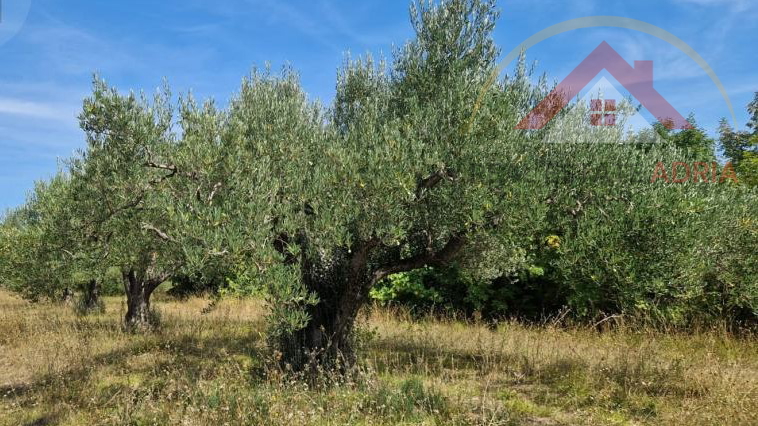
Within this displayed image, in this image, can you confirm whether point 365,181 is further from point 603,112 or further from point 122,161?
point 603,112

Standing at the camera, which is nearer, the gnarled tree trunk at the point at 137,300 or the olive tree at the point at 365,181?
the olive tree at the point at 365,181

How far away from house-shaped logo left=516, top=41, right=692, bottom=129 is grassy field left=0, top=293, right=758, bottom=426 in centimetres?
501

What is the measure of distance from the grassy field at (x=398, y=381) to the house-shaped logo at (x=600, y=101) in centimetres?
501

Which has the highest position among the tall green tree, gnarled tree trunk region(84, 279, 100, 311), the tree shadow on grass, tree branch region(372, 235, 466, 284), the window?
the tall green tree

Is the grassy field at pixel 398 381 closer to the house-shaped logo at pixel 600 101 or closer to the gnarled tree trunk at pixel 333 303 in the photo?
the gnarled tree trunk at pixel 333 303

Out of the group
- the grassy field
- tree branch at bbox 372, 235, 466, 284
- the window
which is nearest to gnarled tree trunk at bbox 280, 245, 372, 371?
tree branch at bbox 372, 235, 466, 284

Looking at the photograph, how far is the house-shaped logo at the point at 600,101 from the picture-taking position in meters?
9.30

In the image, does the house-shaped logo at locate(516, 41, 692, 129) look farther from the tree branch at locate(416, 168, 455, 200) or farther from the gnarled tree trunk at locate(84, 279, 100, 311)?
the gnarled tree trunk at locate(84, 279, 100, 311)

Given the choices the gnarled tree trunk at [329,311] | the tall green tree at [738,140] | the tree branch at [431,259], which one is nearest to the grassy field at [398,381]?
the gnarled tree trunk at [329,311]

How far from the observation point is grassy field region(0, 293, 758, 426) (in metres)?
→ 8.10

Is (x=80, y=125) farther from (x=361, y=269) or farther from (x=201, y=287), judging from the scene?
(x=201, y=287)

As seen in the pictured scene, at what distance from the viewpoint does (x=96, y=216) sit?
362 inches

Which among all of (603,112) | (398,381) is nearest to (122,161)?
(398,381)

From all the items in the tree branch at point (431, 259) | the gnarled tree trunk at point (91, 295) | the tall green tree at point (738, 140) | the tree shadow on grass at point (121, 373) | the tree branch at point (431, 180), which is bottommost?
the tree shadow on grass at point (121, 373)
